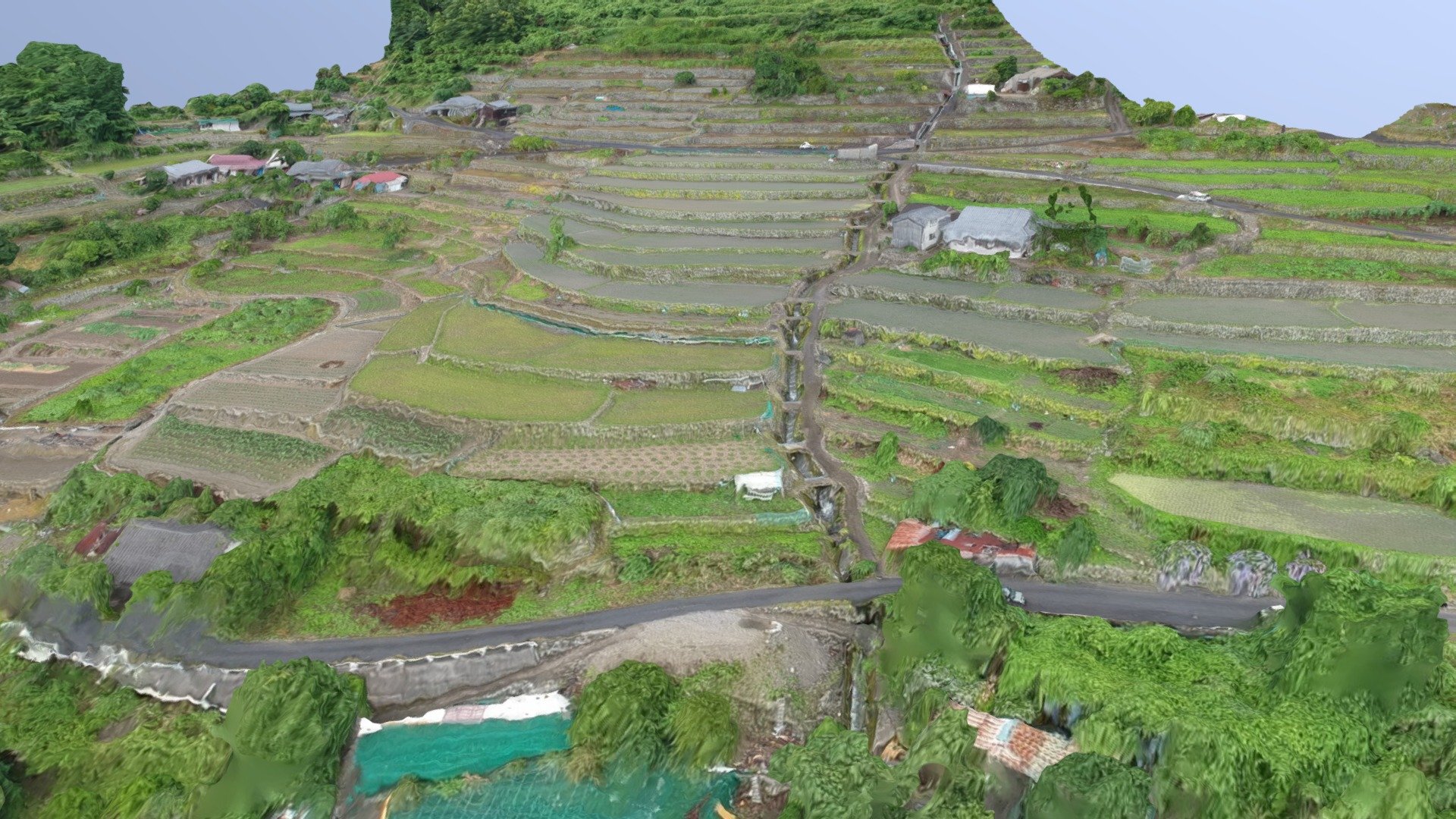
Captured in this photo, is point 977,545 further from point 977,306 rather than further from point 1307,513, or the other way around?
point 977,306

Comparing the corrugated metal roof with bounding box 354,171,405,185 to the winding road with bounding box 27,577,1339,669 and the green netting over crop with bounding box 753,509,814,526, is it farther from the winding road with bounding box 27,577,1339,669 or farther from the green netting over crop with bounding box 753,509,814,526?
the green netting over crop with bounding box 753,509,814,526

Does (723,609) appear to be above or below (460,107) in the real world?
below

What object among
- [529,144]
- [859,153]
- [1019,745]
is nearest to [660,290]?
[859,153]

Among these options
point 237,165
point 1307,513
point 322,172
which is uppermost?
point 237,165

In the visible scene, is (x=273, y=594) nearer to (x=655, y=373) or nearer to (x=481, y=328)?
(x=655, y=373)

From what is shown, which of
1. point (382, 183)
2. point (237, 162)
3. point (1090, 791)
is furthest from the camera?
point (237, 162)
